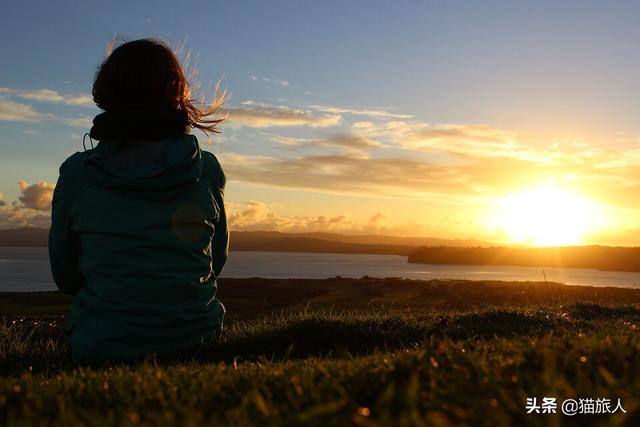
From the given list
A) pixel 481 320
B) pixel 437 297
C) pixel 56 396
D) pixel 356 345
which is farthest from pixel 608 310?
pixel 437 297

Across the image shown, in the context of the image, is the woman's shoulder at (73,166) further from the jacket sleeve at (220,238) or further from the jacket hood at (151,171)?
the jacket sleeve at (220,238)

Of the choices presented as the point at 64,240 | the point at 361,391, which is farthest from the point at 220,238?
the point at 361,391

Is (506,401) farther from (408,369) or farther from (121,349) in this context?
(121,349)

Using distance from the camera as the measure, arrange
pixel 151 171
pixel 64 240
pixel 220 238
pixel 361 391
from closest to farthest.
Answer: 1. pixel 361 391
2. pixel 151 171
3. pixel 64 240
4. pixel 220 238

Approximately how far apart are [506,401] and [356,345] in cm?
433

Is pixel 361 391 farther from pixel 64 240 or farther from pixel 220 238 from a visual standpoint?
pixel 64 240

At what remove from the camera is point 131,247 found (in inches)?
177

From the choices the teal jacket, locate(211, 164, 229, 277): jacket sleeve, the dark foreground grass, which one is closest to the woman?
the teal jacket

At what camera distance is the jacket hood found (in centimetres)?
447

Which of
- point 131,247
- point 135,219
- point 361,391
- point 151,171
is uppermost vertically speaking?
point 151,171

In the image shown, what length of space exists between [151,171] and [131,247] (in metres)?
0.60

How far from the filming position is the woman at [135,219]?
4465mm

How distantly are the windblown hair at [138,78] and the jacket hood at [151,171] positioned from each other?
14.1 inches

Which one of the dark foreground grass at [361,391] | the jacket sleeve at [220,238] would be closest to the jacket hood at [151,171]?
the jacket sleeve at [220,238]
